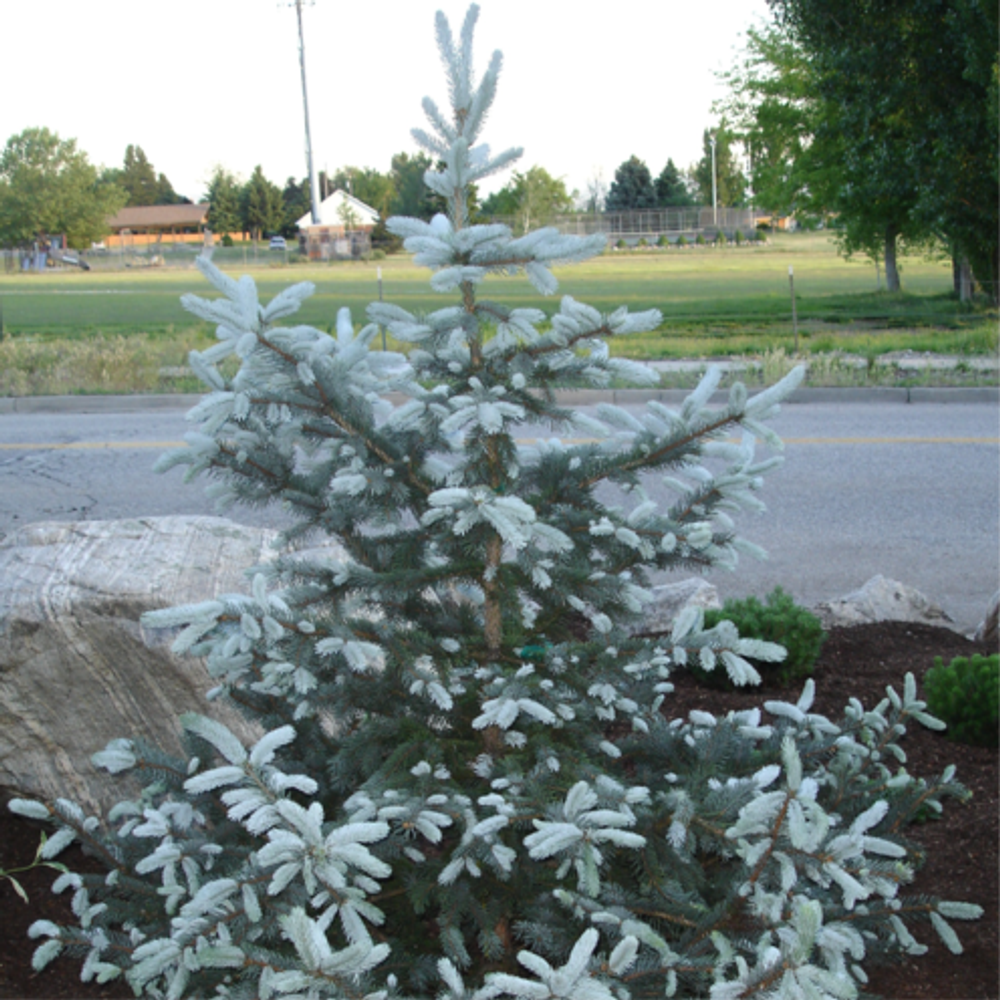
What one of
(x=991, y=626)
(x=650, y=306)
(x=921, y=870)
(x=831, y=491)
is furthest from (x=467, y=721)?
(x=650, y=306)

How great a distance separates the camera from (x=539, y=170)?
74.1 meters

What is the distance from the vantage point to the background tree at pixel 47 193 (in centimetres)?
8438

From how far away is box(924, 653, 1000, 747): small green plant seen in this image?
11.1 ft

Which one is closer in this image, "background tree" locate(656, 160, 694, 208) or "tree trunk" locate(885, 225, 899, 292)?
"tree trunk" locate(885, 225, 899, 292)

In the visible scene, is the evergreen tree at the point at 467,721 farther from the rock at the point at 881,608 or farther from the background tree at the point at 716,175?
the background tree at the point at 716,175

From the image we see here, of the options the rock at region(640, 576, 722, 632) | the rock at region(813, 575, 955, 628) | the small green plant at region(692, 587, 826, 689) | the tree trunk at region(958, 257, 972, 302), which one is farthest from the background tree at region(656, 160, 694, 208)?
the small green plant at region(692, 587, 826, 689)

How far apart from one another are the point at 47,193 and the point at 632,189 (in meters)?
47.9

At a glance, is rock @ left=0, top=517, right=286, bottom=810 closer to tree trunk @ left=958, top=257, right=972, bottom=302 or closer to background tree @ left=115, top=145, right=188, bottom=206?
tree trunk @ left=958, top=257, right=972, bottom=302

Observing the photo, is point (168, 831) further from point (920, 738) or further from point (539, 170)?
point (539, 170)

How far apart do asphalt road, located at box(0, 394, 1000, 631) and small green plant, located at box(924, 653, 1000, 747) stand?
160 cm

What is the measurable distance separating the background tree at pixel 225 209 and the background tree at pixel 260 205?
639 mm

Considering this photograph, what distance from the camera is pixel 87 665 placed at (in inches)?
123

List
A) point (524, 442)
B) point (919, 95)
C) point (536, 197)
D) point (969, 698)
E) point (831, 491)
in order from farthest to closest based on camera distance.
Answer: point (536, 197) < point (919, 95) < point (524, 442) < point (831, 491) < point (969, 698)

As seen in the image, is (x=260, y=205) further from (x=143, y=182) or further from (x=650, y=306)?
(x=650, y=306)
